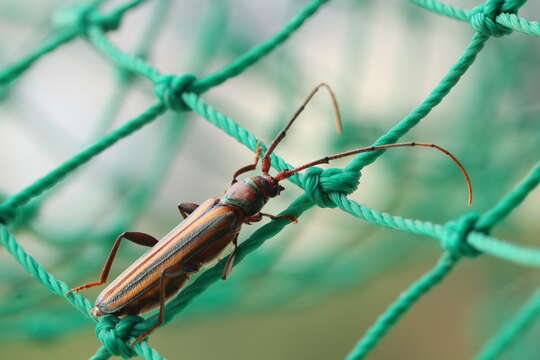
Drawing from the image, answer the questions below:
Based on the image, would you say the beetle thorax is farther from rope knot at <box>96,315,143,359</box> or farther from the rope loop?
the rope loop

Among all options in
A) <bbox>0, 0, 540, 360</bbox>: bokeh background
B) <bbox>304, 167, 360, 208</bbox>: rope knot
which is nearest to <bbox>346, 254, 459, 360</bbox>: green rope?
<bbox>304, 167, 360, 208</bbox>: rope knot

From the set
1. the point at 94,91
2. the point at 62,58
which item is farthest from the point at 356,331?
the point at 62,58

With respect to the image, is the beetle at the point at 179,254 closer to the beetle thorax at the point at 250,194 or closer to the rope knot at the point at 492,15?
the beetle thorax at the point at 250,194

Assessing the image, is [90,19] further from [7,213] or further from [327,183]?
[327,183]

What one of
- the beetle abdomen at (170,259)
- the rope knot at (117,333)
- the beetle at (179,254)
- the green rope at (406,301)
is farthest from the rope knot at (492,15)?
the rope knot at (117,333)

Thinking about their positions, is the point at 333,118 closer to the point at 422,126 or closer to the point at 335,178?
the point at 422,126

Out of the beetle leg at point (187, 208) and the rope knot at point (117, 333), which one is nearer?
the rope knot at point (117, 333)
